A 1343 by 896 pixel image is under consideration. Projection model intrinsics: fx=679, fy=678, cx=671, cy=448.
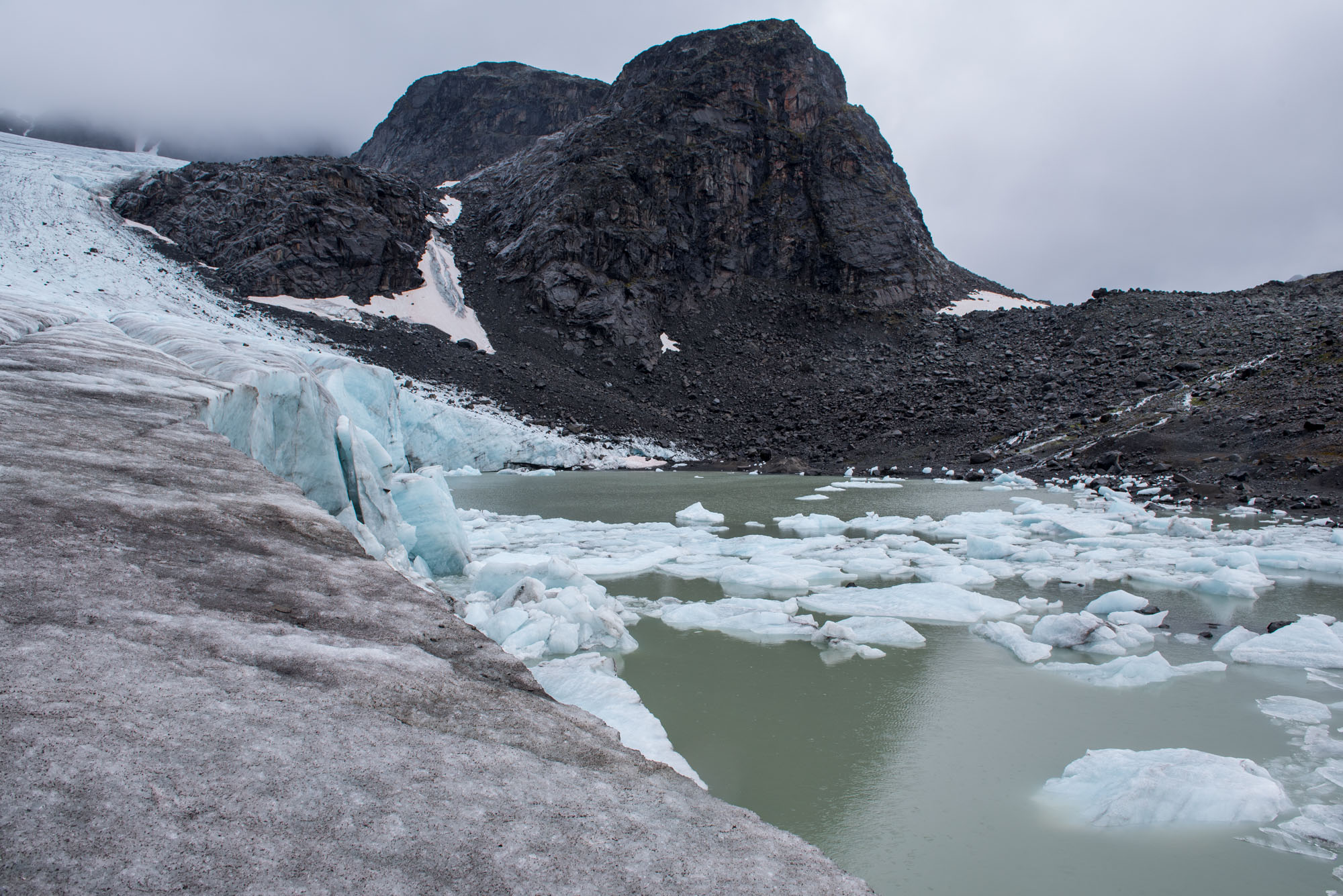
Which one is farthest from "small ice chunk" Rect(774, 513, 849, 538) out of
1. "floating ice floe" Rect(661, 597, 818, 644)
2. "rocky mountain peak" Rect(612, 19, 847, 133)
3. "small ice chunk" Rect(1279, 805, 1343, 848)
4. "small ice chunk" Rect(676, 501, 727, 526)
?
"rocky mountain peak" Rect(612, 19, 847, 133)

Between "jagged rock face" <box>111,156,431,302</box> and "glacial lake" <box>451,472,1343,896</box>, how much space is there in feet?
110

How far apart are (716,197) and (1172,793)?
46.1 metres

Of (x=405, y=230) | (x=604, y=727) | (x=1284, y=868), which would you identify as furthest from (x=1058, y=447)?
(x=405, y=230)

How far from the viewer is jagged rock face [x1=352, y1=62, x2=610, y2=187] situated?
6988 centimetres

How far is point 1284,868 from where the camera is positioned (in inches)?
109

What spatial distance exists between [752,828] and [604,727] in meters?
0.67

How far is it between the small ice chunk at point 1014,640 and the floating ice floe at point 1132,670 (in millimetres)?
231

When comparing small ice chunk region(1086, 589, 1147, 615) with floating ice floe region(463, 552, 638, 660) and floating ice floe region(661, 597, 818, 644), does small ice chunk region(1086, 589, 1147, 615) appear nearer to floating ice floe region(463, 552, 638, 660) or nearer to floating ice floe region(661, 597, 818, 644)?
floating ice floe region(661, 597, 818, 644)

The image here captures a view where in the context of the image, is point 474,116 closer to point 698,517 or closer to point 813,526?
point 698,517

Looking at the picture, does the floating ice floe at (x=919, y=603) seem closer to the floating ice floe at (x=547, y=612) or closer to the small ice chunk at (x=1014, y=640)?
the small ice chunk at (x=1014, y=640)

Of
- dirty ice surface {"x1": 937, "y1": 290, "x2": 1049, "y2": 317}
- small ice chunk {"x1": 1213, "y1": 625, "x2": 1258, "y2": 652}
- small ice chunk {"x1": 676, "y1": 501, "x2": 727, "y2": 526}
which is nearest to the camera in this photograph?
small ice chunk {"x1": 1213, "y1": 625, "x2": 1258, "y2": 652}

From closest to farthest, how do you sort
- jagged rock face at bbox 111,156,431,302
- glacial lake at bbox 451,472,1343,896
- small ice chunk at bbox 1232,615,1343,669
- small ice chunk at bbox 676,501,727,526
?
1. glacial lake at bbox 451,472,1343,896
2. small ice chunk at bbox 1232,615,1343,669
3. small ice chunk at bbox 676,501,727,526
4. jagged rock face at bbox 111,156,431,302

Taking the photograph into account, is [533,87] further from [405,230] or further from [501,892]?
[501,892]

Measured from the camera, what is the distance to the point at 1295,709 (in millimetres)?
4160
